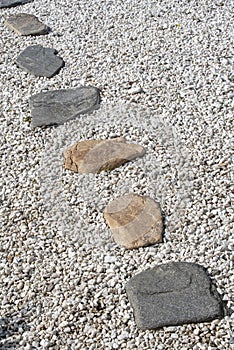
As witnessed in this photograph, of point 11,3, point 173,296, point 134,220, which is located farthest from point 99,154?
point 11,3

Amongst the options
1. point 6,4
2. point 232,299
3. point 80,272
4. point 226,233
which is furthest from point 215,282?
point 6,4

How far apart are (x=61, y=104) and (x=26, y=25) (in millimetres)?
1386

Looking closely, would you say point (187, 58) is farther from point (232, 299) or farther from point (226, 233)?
point (232, 299)

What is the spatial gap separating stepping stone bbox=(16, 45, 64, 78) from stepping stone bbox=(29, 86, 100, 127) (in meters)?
0.33

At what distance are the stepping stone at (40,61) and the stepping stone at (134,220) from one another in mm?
1594

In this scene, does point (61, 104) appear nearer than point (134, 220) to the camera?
No

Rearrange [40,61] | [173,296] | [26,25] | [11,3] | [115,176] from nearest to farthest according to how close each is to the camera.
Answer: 1. [173,296]
2. [115,176]
3. [40,61]
4. [26,25]
5. [11,3]

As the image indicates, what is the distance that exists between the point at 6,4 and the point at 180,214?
10.8ft

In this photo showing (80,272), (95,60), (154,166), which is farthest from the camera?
(95,60)

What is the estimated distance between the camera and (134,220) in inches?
133

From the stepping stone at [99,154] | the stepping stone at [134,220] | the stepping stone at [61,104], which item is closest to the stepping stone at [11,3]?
the stepping stone at [61,104]

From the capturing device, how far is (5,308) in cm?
297

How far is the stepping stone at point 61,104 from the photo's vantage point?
166 inches

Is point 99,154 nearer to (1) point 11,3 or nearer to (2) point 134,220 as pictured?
(2) point 134,220
